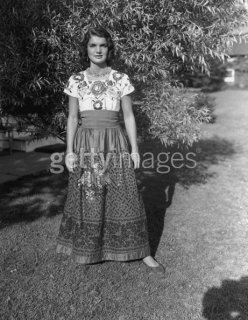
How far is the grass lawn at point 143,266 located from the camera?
3377 mm

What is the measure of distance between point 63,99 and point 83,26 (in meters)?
0.89

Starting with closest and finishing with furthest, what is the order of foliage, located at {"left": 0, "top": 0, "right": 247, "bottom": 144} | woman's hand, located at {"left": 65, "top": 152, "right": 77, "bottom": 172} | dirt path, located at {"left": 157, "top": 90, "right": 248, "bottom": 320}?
dirt path, located at {"left": 157, "top": 90, "right": 248, "bottom": 320} < woman's hand, located at {"left": 65, "top": 152, "right": 77, "bottom": 172} < foliage, located at {"left": 0, "top": 0, "right": 247, "bottom": 144}

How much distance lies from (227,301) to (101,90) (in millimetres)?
2138

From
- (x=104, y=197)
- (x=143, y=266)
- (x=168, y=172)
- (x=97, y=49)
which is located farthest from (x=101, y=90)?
(x=168, y=172)

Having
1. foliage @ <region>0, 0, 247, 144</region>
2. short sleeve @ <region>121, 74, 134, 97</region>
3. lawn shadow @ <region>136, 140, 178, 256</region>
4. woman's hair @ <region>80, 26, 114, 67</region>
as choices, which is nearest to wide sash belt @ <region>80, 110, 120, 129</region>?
short sleeve @ <region>121, 74, 134, 97</region>

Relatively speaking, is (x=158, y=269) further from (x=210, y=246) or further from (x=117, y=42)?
(x=117, y=42)

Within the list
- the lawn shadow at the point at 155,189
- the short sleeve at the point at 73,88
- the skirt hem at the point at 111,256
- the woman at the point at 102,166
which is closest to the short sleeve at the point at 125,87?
the woman at the point at 102,166

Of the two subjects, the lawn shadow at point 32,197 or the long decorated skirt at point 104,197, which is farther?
the lawn shadow at point 32,197

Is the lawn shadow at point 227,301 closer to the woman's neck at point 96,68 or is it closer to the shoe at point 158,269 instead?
the shoe at point 158,269

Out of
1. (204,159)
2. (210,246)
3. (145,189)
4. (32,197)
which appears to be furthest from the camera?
(204,159)

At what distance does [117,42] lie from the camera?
4.16m

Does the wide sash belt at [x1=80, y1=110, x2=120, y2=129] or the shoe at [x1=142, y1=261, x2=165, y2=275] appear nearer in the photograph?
the wide sash belt at [x1=80, y1=110, x2=120, y2=129]

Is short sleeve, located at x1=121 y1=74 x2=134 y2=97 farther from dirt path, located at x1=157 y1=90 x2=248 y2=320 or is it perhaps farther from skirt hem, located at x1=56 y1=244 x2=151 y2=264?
dirt path, located at x1=157 y1=90 x2=248 y2=320

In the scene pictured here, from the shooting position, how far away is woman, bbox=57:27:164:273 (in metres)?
3.57
